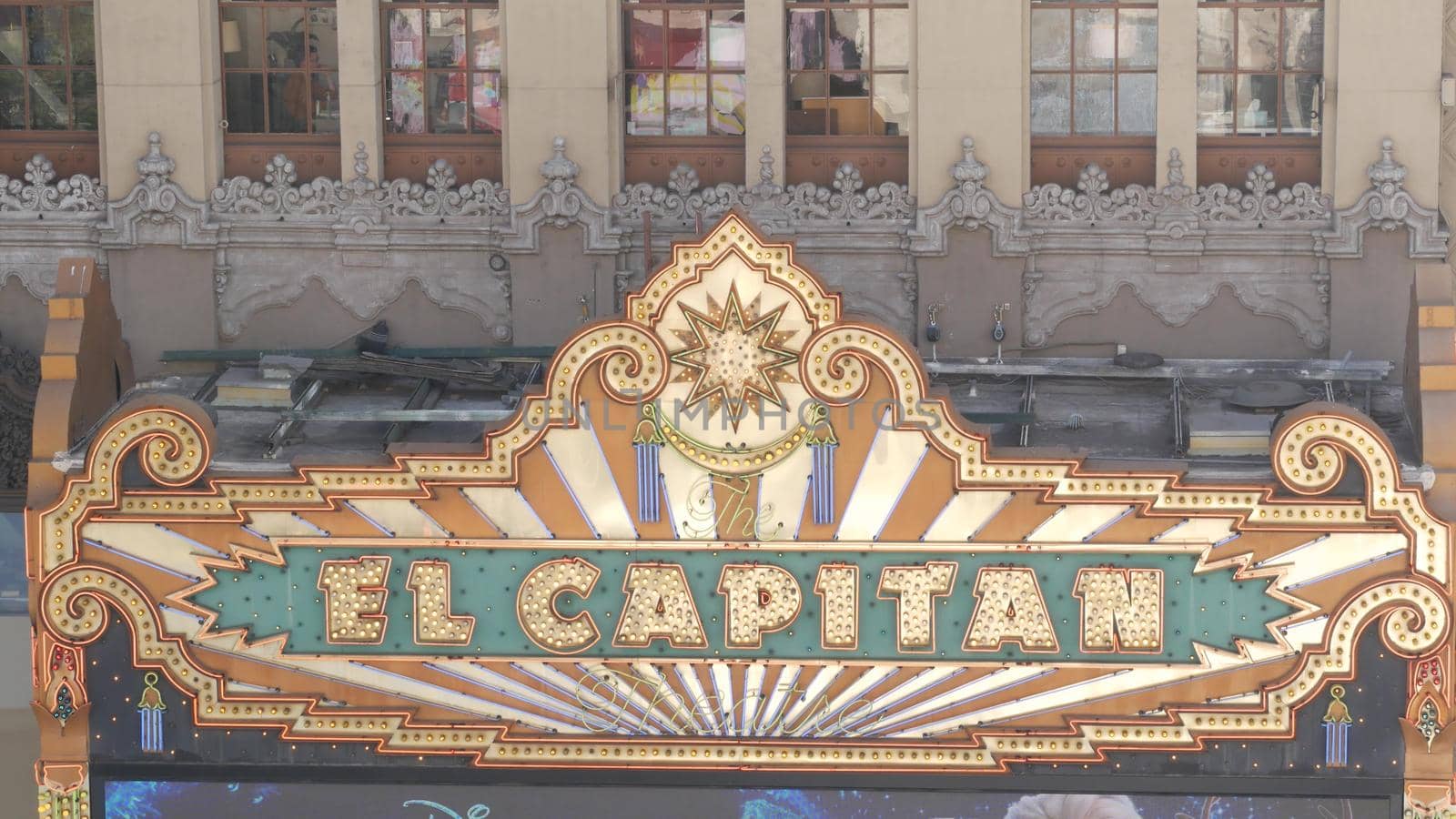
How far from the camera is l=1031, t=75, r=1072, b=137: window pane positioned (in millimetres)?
27922

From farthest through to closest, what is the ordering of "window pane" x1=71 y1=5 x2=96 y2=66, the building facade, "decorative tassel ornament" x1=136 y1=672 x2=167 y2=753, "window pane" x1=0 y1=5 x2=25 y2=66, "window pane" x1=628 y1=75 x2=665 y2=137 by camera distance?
"window pane" x1=0 y1=5 x2=25 y2=66 < "window pane" x1=71 y1=5 x2=96 y2=66 < "window pane" x1=628 y1=75 x2=665 y2=137 < the building facade < "decorative tassel ornament" x1=136 y1=672 x2=167 y2=753

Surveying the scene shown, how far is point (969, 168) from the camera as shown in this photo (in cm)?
2739

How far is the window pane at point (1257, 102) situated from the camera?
27797 millimetres

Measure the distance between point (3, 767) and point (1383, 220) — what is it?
1395 cm

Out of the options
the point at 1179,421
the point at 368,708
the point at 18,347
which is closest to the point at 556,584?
the point at 368,708

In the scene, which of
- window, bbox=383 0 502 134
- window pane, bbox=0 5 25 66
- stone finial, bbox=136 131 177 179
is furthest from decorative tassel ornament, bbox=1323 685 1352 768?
window pane, bbox=0 5 25 66

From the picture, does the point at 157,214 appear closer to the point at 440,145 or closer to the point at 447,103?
the point at 440,145

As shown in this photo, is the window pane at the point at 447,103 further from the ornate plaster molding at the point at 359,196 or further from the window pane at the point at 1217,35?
the window pane at the point at 1217,35

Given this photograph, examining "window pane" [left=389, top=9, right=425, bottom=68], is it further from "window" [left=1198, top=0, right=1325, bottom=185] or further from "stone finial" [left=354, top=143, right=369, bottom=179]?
"window" [left=1198, top=0, right=1325, bottom=185]

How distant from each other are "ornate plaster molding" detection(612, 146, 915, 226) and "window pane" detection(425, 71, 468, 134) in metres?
1.83

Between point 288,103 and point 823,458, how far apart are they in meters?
8.25

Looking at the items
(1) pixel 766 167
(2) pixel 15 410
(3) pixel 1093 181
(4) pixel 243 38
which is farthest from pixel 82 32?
(3) pixel 1093 181

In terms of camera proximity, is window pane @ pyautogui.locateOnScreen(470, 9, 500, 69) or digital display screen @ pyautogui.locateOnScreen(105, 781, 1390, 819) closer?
digital display screen @ pyautogui.locateOnScreen(105, 781, 1390, 819)

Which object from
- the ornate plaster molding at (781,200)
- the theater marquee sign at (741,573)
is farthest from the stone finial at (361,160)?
the theater marquee sign at (741,573)
